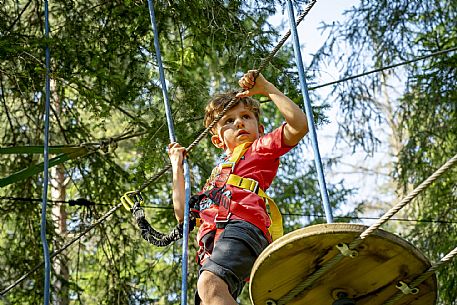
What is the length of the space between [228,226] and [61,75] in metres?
1.92

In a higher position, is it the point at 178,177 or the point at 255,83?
the point at 255,83

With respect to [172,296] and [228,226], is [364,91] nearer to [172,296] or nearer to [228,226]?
[172,296]

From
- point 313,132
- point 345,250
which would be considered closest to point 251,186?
point 313,132

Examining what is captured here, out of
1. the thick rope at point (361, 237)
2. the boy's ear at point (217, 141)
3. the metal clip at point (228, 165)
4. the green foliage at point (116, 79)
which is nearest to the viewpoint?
the thick rope at point (361, 237)

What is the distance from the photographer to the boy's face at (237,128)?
315 cm

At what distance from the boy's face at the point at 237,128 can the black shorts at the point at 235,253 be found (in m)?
0.46

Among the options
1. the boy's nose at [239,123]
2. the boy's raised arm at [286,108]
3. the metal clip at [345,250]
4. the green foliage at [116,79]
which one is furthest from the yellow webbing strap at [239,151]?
the green foliage at [116,79]

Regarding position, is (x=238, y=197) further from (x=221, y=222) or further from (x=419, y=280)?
(x=419, y=280)

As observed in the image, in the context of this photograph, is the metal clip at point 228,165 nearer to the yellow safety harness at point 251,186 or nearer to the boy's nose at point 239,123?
the yellow safety harness at point 251,186

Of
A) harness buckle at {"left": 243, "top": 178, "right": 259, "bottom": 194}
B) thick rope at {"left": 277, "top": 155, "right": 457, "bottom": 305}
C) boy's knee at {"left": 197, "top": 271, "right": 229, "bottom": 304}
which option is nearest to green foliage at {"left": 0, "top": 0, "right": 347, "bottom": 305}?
harness buckle at {"left": 243, "top": 178, "right": 259, "bottom": 194}

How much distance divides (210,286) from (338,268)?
50 centimetres

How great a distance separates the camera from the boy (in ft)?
8.65

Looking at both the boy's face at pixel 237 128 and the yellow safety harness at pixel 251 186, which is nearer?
the yellow safety harness at pixel 251 186

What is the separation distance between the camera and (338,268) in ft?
7.43
